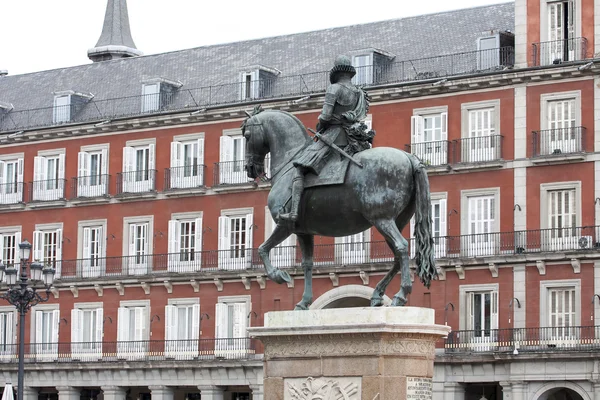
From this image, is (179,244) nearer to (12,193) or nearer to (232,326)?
A: (232,326)

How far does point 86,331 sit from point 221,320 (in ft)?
21.8

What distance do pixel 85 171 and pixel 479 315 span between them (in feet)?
62.1

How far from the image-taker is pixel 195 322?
56188 mm

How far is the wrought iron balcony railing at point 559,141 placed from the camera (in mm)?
48156

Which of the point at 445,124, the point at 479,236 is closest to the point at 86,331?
the point at 445,124

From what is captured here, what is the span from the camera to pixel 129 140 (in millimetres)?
58938

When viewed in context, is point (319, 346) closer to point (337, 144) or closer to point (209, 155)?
point (337, 144)

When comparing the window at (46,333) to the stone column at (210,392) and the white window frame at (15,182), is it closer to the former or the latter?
the white window frame at (15,182)

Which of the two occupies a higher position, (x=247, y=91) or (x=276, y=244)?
(x=247, y=91)

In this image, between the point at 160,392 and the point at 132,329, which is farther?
the point at 132,329

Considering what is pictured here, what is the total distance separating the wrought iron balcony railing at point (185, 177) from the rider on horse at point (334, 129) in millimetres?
38312

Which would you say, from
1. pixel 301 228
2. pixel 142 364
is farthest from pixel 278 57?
pixel 301 228

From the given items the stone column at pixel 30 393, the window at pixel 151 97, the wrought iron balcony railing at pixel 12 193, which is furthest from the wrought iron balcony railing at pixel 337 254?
the window at pixel 151 97

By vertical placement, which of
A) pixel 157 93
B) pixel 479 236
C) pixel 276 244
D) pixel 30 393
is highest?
pixel 157 93
